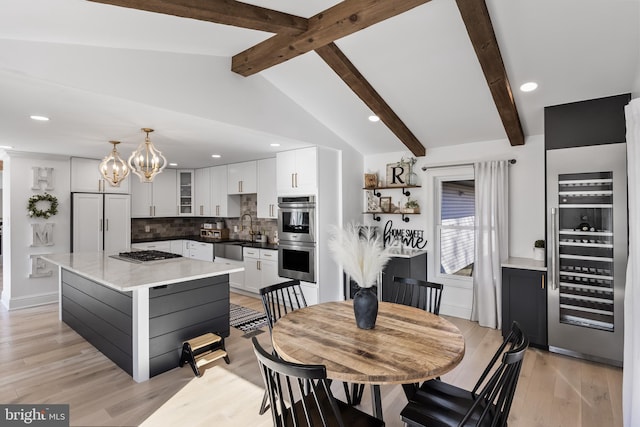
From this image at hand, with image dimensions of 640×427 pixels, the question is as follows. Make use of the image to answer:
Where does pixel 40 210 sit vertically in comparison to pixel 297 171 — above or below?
below

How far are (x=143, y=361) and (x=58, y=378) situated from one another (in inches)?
29.8

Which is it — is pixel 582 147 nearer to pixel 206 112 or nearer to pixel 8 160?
pixel 206 112

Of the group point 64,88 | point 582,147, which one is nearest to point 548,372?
point 582,147

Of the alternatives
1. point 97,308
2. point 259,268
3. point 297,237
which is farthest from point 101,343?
point 297,237

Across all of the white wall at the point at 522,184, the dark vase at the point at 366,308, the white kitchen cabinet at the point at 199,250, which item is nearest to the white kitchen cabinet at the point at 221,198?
the white kitchen cabinet at the point at 199,250

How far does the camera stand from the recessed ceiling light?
304cm

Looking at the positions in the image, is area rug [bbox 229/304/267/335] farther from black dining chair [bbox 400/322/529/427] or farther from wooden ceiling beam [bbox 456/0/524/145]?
wooden ceiling beam [bbox 456/0/524/145]

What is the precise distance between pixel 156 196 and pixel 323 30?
529 centimetres

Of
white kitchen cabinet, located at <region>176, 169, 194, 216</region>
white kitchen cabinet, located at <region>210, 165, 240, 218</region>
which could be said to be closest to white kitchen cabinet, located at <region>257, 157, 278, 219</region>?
white kitchen cabinet, located at <region>210, 165, 240, 218</region>

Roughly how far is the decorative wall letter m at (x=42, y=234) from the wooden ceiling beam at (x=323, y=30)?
4.12 metres

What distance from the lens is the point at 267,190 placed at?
536cm

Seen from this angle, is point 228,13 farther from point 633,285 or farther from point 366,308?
point 633,285

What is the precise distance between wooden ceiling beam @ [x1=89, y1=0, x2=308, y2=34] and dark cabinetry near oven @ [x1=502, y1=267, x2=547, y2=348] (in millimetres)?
3248

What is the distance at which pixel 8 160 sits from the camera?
15.6ft
